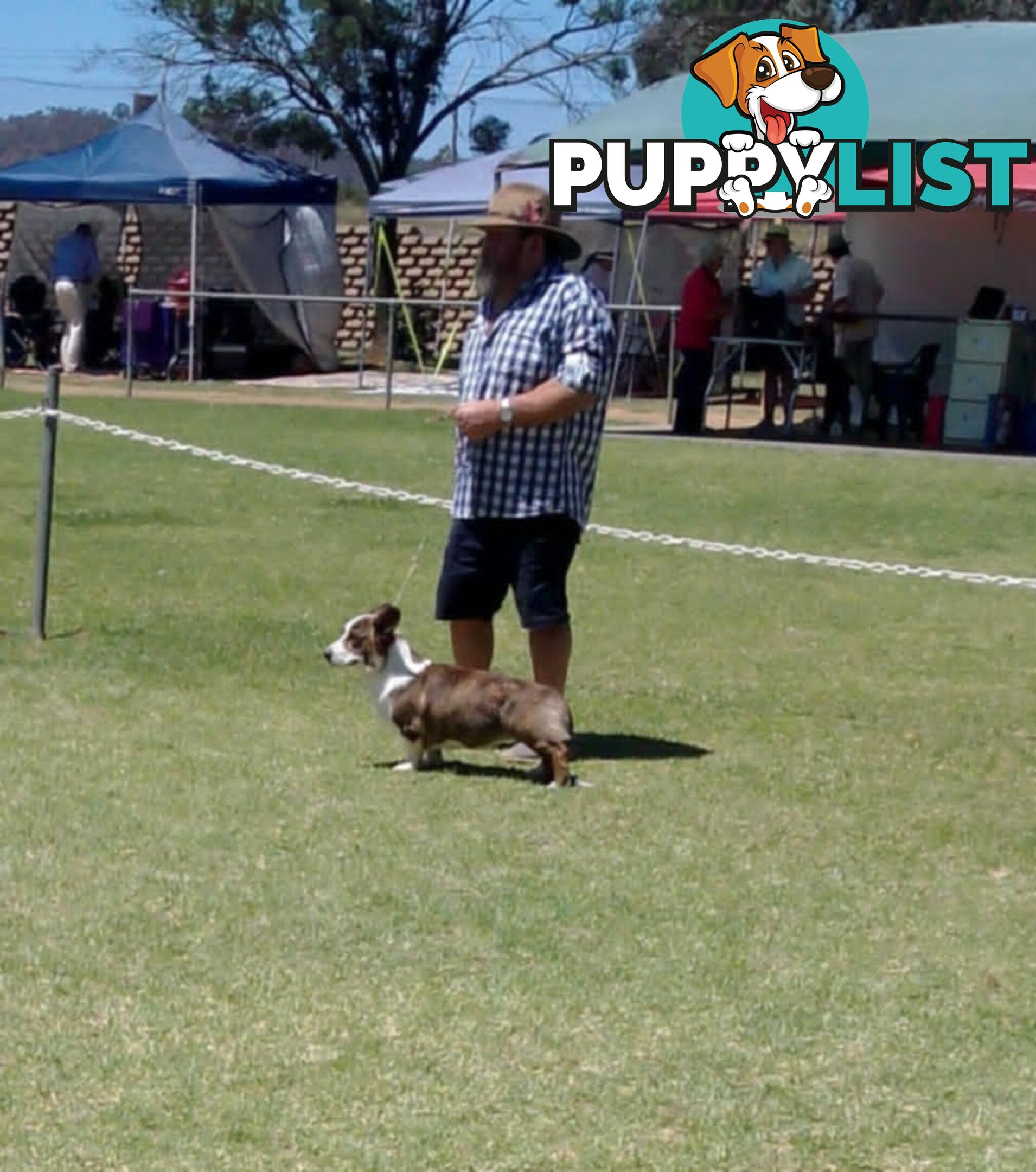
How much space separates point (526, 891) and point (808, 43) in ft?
61.8

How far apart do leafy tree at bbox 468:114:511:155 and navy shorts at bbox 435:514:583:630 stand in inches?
1258

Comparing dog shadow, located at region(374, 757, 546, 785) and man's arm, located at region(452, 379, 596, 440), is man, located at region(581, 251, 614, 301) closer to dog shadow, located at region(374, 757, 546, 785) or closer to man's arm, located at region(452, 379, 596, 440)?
dog shadow, located at region(374, 757, 546, 785)

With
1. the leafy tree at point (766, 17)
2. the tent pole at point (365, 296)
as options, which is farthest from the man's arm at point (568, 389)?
the leafy tree at point (766, 17)

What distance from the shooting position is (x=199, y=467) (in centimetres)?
1606

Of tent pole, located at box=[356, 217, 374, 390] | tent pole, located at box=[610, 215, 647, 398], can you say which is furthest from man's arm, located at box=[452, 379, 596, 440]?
tent pole, located at box=[356, 217, 374, 390]

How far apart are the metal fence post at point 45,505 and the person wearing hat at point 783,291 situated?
1322 centimetres

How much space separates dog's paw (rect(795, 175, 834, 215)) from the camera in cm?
2222

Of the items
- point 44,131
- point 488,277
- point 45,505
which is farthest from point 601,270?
point 44,131

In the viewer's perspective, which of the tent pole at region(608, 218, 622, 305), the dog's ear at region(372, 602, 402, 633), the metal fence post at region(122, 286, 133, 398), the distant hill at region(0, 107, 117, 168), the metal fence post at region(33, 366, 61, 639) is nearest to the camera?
the dog's ear at region(372, 602, 402, 633)

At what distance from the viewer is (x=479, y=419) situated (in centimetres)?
689

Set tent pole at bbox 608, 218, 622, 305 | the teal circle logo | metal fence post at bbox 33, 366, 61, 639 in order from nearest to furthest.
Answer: metal fence post at bbox 33, 366, 61, 639 → the teal circle logo → tent pole at bbox 608, 218, 622, 305

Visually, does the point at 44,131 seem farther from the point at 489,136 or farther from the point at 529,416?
the point at 529,416

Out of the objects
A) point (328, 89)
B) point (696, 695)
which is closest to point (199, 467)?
point (696, 695)

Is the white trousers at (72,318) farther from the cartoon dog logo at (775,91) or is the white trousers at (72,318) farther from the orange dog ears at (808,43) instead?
the orange dog ears at (808,43)
